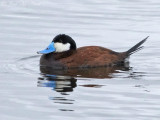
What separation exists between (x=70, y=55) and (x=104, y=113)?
3709 mm

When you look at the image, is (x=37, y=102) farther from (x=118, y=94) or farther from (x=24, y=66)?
(x=24, y=66)

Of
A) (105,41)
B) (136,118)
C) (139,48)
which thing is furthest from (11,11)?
(136,118)

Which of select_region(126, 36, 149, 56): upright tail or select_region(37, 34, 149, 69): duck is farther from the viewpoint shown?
select_region(126, 36, 149, 56): upright tail

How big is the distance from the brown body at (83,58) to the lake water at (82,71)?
272mm

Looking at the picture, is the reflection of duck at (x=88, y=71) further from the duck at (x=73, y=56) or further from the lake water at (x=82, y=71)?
the duck at (x=73, y=56)

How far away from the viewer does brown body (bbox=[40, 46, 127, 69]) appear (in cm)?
1260

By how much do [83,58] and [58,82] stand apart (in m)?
1.58

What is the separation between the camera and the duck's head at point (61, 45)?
12.8m

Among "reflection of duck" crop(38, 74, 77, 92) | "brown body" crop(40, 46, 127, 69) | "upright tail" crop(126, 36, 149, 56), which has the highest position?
"upright tail" crop(126, 36, 149, 56)

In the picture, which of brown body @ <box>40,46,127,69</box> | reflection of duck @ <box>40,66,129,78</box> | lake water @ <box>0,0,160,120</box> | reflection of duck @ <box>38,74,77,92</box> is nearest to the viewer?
lake water @ <box>0,0,160,120</box>

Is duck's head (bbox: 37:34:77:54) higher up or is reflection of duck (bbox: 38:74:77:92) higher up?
duck's head (bbox: 37:34:77:54)

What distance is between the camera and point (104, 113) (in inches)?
361

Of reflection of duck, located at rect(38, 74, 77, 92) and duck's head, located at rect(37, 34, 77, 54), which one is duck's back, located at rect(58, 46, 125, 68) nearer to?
duck's head, located at rect(37, 34, 77, 54)

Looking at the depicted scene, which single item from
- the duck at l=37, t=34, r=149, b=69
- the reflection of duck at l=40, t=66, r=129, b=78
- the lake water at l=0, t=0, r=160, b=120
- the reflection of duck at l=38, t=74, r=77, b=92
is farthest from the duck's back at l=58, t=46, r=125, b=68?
the reflection of duck at l=38, t=74, r=77, b=92
